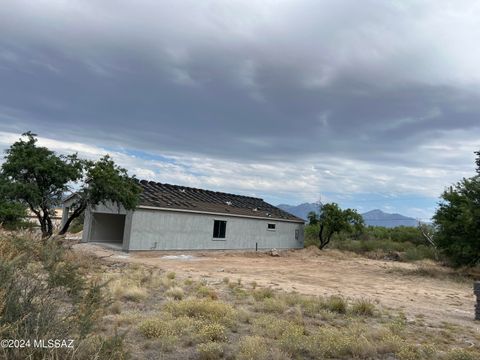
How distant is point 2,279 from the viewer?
426 cm

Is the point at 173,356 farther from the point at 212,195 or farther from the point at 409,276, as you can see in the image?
the point at 212,195

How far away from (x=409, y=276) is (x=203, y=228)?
13.2 meters

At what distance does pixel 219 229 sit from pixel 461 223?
15.4m

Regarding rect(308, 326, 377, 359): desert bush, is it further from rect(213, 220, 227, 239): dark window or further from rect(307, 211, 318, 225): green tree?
rect(307, 211, 318, 225): green tree

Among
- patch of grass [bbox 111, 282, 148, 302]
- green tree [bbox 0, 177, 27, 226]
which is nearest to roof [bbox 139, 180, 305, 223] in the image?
green tree [bbox 0, 177, 27, 226]

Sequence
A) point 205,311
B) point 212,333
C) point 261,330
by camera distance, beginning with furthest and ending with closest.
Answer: point 205,311 → point 261,330 → point 212,333

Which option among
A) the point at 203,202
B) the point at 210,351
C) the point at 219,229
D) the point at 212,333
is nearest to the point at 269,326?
the point at 212,333

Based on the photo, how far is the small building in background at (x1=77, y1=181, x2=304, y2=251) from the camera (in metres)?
24.0

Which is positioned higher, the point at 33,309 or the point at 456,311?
the point at 33,309

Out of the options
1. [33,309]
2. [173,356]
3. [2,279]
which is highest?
[2,279]

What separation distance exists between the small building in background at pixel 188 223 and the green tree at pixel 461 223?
45.5 ft

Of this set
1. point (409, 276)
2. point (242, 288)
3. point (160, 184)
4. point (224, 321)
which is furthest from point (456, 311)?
point (160, 184)

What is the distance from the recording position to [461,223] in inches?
781

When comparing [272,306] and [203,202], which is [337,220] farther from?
[272,306]
